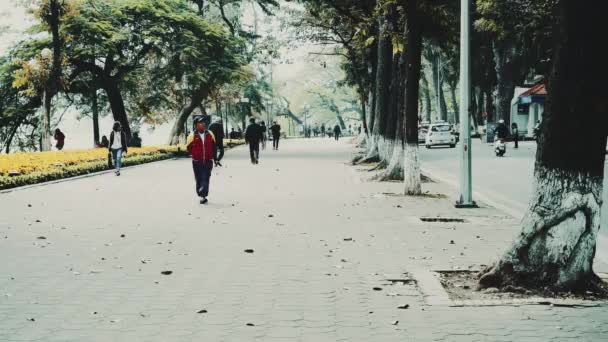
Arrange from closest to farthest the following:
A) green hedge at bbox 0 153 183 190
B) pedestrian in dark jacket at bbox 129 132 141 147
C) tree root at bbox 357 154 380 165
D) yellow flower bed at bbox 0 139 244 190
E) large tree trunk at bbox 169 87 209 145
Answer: green hedge at bbox 0 153 183 190 → yellow flower bed at bbox 0 139 244 190 → tree root at bbox 357 154 380 165 → large tree trunk at bbox 169 87 209 145 → pedestrian in dark jacket at bbox 129 132 141 147

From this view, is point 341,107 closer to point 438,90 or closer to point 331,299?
point 438,90

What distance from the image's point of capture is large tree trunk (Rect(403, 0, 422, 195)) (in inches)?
669

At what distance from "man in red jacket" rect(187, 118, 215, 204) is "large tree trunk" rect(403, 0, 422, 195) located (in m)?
4.10

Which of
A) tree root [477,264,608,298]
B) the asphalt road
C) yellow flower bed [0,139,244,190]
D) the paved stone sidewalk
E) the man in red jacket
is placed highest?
the man in red jacket

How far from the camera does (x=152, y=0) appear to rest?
132 feet

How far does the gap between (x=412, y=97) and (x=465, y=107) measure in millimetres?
2957

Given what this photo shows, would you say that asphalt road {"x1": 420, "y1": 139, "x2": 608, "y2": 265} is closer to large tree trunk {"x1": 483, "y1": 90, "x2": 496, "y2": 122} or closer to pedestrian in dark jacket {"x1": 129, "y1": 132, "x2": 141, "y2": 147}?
pedestrian in dark jacket {"x1": 129, "y1": 132, "x2": 141, "y2": 147}

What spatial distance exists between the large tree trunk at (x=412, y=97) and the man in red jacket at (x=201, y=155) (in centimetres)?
410

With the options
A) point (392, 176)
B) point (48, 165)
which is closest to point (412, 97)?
point (392, 176)

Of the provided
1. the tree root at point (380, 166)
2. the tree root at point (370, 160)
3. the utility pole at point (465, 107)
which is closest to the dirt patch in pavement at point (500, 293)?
the utility pole at point (465, 107)

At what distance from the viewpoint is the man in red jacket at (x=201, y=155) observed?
16.1m

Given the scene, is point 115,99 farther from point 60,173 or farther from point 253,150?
point 60,173

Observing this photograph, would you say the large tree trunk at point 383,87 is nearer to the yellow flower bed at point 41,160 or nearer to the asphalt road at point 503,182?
the asphalt road at point 503,182

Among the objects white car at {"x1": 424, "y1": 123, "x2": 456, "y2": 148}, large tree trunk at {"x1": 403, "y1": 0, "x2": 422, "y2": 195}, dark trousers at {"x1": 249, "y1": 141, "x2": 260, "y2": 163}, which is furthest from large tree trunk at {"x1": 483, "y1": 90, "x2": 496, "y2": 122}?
large tree trunk at {"x1": 403, "y1": 0, "x2": 422, "y2": 195}
